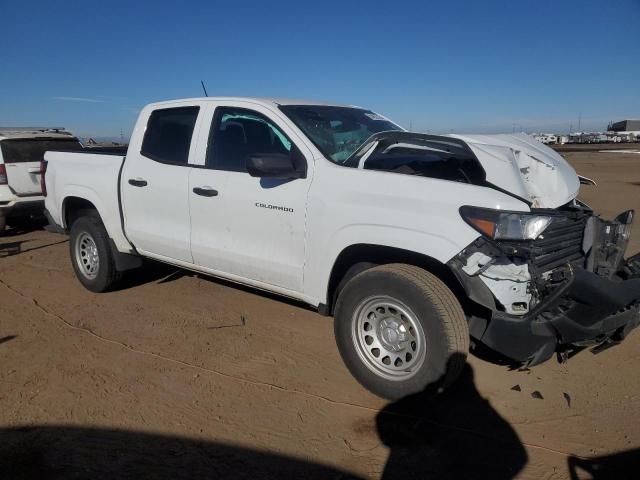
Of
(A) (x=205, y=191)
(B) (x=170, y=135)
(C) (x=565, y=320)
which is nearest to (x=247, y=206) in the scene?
(A) (x=205, y=191)

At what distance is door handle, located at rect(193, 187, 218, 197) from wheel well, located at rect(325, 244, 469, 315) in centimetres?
126

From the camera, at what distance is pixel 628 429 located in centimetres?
318

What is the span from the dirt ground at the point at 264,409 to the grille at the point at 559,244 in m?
0.96

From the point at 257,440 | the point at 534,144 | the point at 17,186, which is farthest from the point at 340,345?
the point at 17,186

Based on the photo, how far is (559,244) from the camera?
11.0 feet

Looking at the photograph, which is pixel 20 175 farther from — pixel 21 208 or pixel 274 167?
pixel 274 167

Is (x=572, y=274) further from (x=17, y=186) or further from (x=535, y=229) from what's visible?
(x=17, y=186)

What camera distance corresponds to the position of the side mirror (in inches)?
142

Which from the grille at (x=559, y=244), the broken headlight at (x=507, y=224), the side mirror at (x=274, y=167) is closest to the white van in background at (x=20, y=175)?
the side mirror at (x=274, y=167)

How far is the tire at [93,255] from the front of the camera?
558cm

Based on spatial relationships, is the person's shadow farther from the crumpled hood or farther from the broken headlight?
the crumpled hood

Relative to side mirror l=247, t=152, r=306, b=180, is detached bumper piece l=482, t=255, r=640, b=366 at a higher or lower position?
lower

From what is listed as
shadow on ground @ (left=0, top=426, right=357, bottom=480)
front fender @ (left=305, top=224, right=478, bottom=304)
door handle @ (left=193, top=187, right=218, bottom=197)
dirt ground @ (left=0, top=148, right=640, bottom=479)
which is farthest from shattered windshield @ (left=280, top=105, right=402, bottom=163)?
shadow on ground @ (left=0, top=426, right=357, bottom=480)

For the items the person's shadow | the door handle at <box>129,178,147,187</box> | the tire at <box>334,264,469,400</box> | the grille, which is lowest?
the person's shadow
